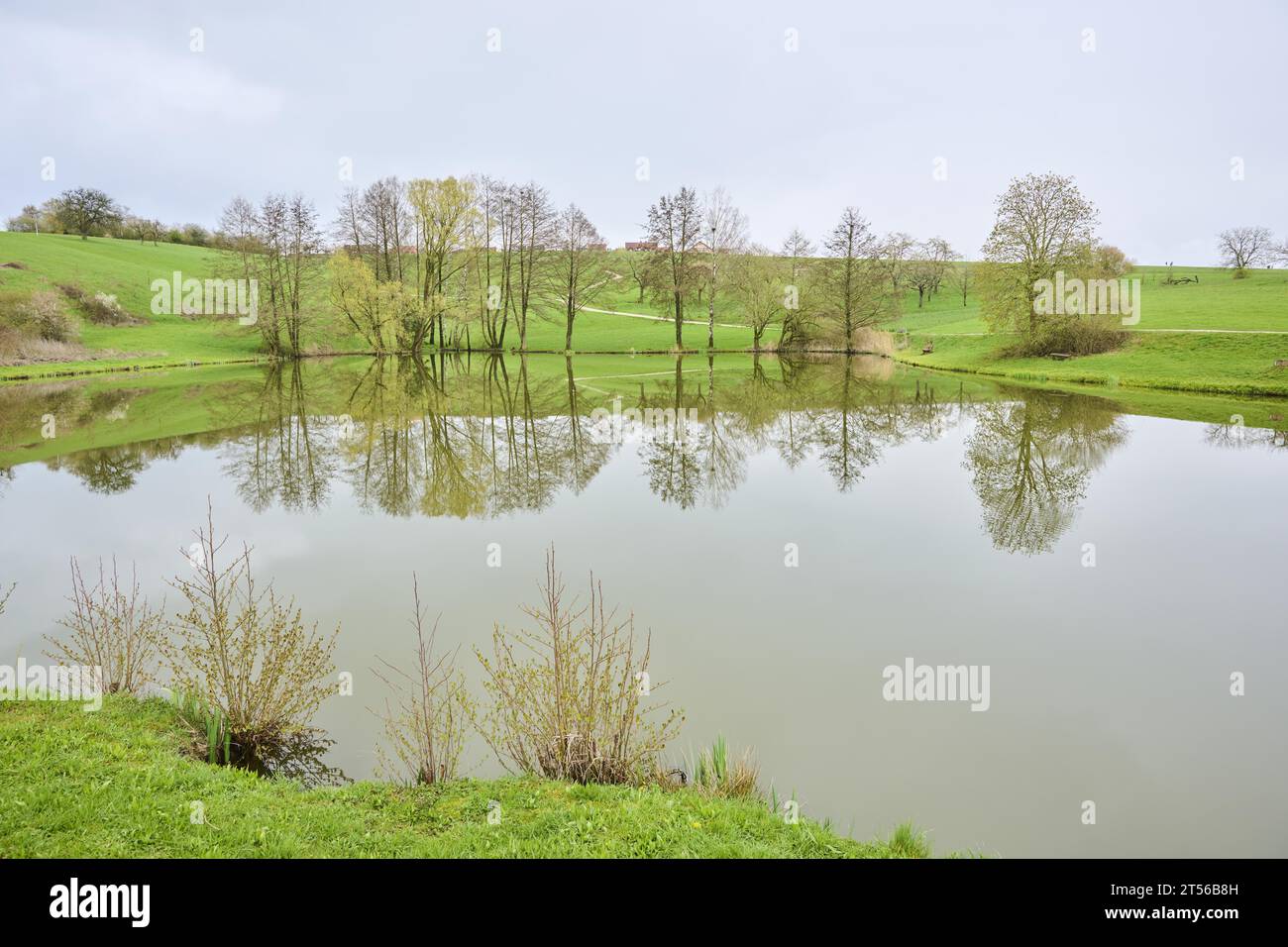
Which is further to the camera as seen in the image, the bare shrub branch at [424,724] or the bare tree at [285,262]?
the bare tree at [285,262]

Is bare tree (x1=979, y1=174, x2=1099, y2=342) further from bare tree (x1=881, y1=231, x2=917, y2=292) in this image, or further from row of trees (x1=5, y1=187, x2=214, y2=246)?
row of trees (x1=5, y1=187, x2=214, y2=246)

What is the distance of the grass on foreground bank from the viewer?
4.96 metres

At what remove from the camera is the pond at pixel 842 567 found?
6.25 metres

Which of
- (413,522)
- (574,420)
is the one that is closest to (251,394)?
(574,420)

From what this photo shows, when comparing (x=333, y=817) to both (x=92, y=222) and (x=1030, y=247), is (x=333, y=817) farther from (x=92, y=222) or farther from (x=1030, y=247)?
(x=92, y=222)

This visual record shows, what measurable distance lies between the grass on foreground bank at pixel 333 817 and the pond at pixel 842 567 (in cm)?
74

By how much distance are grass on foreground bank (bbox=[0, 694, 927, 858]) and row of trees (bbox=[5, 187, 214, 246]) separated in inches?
4186

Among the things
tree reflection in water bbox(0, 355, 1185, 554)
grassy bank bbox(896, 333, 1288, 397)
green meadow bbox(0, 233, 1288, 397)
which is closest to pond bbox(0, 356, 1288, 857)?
tree reflection in water bbox(0, 355, 1185, 554)

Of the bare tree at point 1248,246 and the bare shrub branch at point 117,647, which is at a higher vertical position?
the bare tree at point 1248,246

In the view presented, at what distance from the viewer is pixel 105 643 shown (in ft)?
27.0

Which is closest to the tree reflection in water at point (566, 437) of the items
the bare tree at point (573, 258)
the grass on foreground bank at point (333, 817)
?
the grass on foreground bank at point (333, 817)

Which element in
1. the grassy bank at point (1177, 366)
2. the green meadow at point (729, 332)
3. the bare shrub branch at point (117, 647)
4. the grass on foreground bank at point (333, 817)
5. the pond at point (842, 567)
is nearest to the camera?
the grass on foreground bank at point (333, 817)

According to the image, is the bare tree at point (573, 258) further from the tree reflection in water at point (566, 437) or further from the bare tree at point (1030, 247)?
the bare tree at point (1030, 247)
